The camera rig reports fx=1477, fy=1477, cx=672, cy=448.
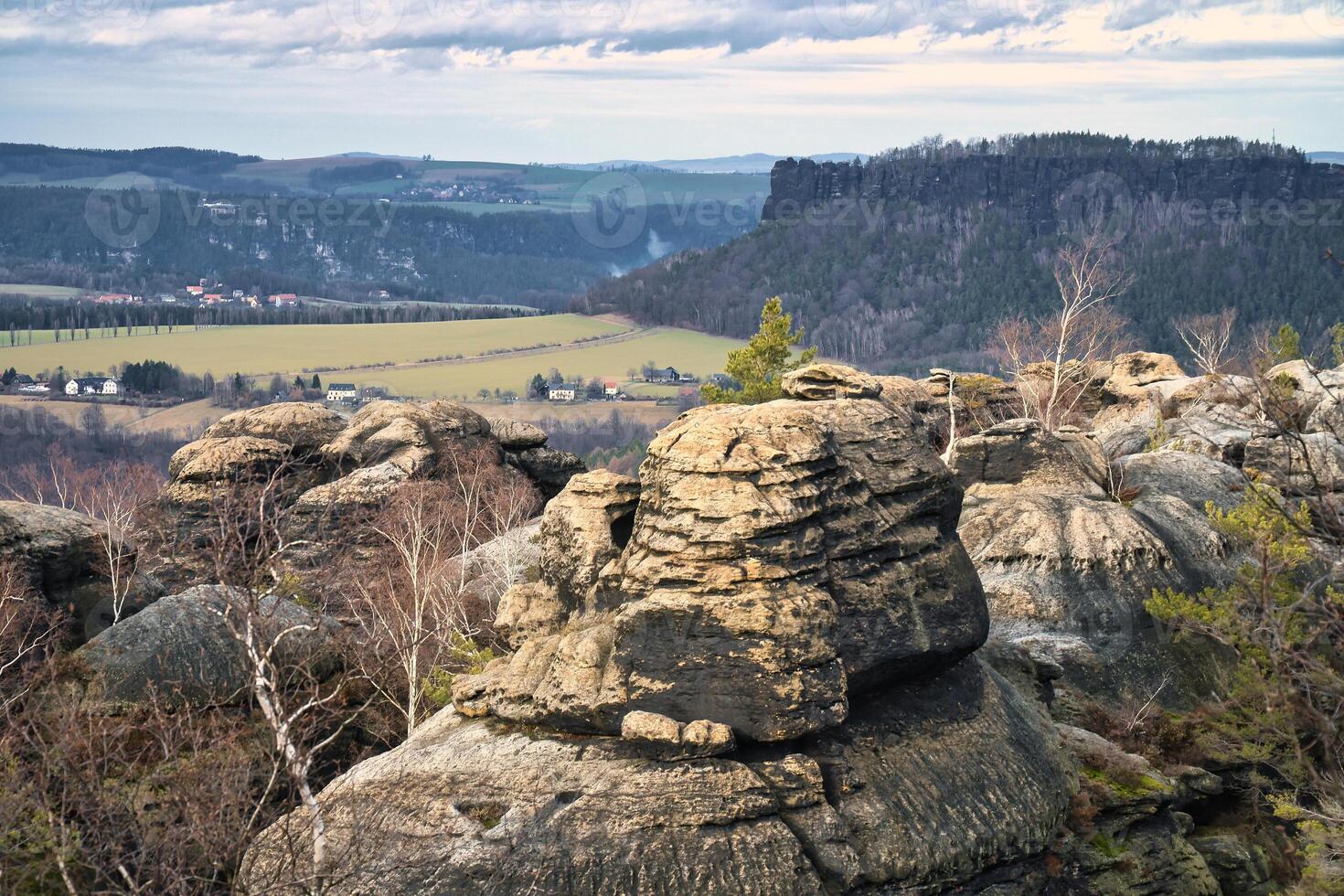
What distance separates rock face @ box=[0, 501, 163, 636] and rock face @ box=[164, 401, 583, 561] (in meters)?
12.6

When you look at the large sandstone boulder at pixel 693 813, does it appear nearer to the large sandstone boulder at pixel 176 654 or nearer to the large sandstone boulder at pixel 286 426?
the large sandstone boulder at pixel 176 654

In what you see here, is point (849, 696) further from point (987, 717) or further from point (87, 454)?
point (87, 454)

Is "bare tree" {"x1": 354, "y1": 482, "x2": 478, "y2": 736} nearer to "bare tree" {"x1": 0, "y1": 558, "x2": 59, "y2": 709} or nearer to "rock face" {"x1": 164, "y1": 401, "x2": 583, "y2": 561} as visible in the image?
"rock face" {"x1": 164, "y1": 401, "x2": 583, "y2": 561}

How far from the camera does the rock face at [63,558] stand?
47.0 m

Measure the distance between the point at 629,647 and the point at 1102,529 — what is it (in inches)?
937

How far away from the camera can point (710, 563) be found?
27141 millimetres

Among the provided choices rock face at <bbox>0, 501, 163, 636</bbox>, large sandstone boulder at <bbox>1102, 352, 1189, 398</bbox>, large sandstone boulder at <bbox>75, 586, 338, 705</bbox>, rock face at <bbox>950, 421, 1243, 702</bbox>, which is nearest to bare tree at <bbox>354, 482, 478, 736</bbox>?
large sandstone boulder at <bbox>75, 586, 338, 705</bbox>

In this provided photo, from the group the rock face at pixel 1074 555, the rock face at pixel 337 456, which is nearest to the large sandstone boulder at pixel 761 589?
the rock face at pixel 1074 555

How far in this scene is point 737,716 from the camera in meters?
26.3

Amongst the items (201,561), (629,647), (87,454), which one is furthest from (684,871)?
(87,454)

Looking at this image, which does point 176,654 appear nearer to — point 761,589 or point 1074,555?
point 761,589

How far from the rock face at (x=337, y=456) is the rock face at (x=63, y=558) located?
12637mm

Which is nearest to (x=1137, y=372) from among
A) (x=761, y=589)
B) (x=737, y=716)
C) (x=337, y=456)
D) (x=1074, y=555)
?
(x=1074, y=555)

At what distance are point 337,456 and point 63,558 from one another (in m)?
21.9
